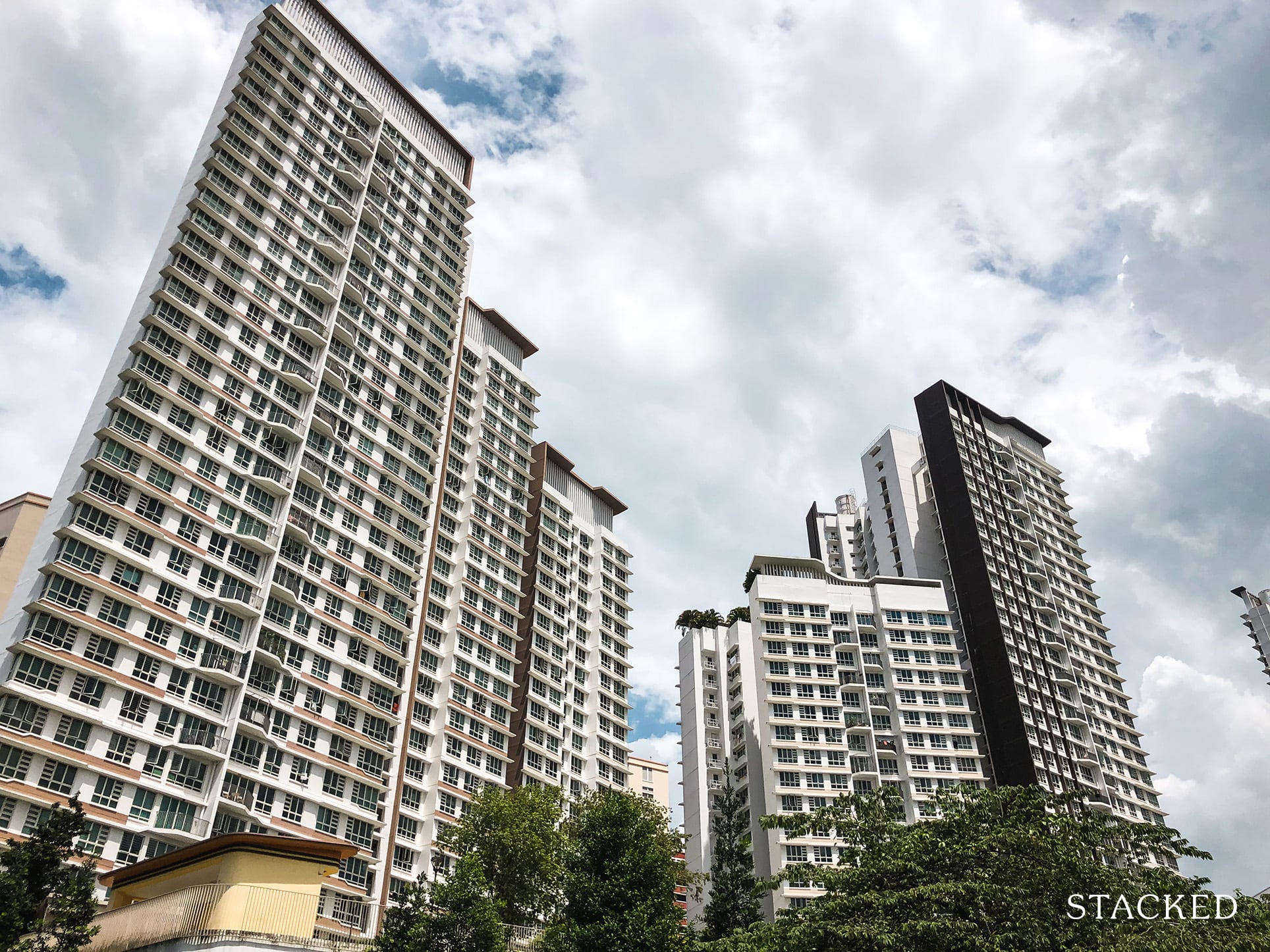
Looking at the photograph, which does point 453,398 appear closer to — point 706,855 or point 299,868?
point 706,855

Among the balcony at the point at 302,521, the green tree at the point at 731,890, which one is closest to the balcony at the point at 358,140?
the balcony at the point at 302,521

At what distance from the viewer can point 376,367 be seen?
77.0 metres

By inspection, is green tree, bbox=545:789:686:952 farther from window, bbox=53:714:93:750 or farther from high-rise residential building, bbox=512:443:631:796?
high-rise residential building, bbox=512:443:631:796

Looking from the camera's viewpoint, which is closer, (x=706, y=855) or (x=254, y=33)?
(x=254, y=33)

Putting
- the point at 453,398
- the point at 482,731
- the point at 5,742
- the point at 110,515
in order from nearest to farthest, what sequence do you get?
the point at 5,742, the point at 110,515, the point at 482,731, the point at 453,398

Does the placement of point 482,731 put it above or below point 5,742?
above

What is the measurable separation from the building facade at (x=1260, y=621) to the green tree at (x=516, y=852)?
12021 cm

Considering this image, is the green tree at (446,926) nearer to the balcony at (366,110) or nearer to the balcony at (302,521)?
the balcony at (302,521)

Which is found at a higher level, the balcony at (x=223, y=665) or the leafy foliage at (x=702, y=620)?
the leafy foliage at (x=702, y=620)

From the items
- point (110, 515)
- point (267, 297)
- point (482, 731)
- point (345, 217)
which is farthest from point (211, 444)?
point (482, 731)

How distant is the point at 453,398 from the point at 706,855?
165ft

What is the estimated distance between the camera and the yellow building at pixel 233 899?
27.8 metres

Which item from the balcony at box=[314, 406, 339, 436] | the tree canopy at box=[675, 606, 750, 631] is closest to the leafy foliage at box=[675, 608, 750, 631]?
the tree canopy at box=[675, 606, 750, 631]

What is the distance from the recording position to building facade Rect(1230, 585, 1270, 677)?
132 metres
